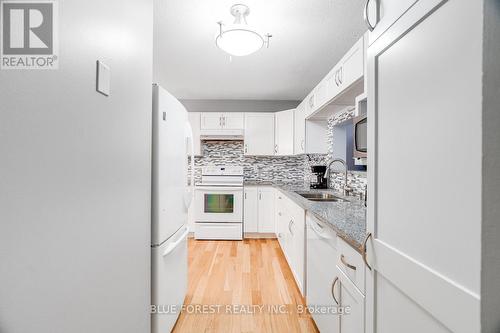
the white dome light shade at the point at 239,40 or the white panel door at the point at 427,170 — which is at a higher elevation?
the white dome light shade at the point at 239,40

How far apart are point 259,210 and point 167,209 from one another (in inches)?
105

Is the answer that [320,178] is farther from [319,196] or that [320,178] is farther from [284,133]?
[284,133]

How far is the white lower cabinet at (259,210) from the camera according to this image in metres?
4.12

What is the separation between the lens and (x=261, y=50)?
2617 millimetres

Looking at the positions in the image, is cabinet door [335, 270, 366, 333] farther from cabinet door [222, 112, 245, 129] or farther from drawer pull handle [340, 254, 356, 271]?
cabinet door [222, 112, 245, 129]

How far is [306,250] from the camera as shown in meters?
2.04

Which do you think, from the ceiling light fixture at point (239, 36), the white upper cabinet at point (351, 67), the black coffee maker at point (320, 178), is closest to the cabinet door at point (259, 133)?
the black coffee maker at point (320, 178)

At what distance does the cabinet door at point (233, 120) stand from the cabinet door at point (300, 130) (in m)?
0.95

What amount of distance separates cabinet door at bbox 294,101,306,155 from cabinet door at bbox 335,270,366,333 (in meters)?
2.52

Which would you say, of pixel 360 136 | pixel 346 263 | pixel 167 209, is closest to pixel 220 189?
pixel 167 209

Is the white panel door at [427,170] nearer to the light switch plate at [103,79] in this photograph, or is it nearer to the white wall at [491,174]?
the white wall at [491,174]

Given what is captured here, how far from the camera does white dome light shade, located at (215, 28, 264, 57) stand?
1805mm

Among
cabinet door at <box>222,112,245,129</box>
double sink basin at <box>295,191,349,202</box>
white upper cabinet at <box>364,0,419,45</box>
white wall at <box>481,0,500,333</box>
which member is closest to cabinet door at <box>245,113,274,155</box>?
cabinet door at <box>222,112,245,129</box>

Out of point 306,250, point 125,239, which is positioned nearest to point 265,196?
point 306,250
